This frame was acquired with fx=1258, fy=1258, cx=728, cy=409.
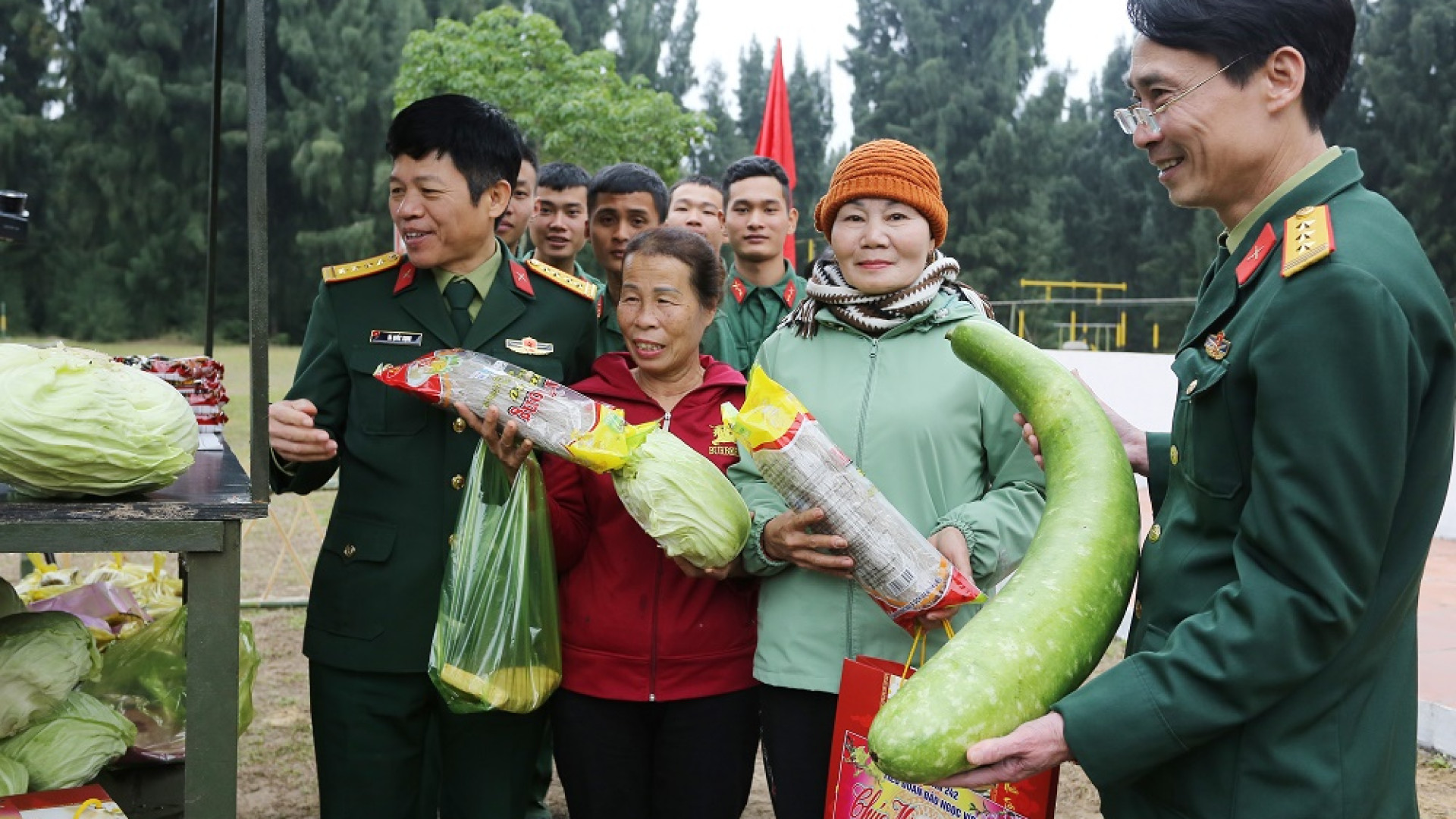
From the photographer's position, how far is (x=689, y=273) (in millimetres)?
2949

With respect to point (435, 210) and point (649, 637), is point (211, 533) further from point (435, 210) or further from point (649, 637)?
point (435, 210)

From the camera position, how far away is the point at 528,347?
3059 millimetres

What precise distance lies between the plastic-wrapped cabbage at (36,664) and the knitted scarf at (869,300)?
5.51ft

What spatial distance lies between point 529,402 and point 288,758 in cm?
316

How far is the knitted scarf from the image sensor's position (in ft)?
8.99

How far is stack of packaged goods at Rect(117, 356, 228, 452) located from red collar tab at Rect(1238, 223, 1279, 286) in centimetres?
241

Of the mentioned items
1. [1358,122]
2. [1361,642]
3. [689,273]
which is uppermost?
[1358,122]

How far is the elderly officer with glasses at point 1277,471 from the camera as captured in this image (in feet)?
5.08

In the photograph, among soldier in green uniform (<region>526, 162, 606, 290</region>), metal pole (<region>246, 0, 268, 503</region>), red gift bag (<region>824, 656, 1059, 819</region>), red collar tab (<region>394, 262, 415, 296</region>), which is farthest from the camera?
soldier in green uniform (<region>526, 162, 606, 290</region>)

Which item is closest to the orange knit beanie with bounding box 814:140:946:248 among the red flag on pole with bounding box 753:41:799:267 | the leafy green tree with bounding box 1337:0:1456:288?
the red flag on pole with bounding box 753:41:799:267

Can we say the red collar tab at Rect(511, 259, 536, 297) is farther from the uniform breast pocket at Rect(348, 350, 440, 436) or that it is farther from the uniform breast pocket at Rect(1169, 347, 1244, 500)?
the uniform breast pocket at Rect(1169, 347, 1244, 500)

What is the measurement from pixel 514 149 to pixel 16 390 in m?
1.35

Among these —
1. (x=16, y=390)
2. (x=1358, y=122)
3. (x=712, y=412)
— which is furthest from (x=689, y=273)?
(x=1358, y=122)

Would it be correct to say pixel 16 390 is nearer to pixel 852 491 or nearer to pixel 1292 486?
pixel 852 491
